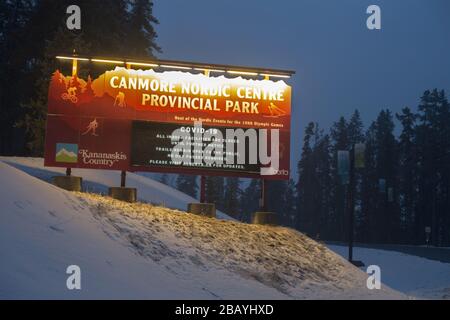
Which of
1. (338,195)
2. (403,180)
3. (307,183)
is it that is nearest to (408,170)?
(403,180)

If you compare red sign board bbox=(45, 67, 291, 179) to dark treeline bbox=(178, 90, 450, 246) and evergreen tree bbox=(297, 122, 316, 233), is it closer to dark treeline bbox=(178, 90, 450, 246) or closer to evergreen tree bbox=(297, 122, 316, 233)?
dark treeline bbox=(178, 90, 450, 246)

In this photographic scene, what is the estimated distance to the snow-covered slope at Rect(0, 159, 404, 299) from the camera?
10750mm

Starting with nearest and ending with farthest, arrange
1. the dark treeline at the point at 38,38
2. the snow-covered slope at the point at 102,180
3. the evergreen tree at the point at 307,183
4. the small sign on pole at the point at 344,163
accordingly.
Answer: the snow-covered slope at the point at 102,180 → the small sign on pole at the point at 344,163 → the dark treeline at the point at 38,38 → the evergreen tree at the point at 307,183

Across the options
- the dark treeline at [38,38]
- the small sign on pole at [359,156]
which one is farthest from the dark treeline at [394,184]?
the small sign on pole at [359,156]

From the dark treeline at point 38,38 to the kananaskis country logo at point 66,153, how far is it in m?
13.6

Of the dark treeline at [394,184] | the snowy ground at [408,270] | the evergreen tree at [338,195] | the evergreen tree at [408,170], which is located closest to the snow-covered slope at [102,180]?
the snowy ground at [408,270]

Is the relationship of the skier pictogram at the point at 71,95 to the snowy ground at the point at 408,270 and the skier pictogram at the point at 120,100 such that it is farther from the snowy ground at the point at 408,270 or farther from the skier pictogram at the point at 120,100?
the snowy ground at the point at 408,270

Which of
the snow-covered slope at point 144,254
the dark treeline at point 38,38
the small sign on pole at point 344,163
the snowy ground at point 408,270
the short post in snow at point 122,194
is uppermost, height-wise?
the dark treeline at point 38,38

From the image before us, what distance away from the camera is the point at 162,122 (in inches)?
755

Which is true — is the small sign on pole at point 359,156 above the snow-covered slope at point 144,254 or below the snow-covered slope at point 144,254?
above

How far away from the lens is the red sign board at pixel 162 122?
1881 centimetres

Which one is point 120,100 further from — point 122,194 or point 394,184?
point 394,184

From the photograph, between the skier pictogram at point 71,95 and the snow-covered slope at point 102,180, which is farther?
the snow-covered slope at point 102,180

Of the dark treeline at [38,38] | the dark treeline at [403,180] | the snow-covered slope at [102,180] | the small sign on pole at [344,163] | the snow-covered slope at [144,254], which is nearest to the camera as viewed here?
the snow-covered slope at [144,254]
